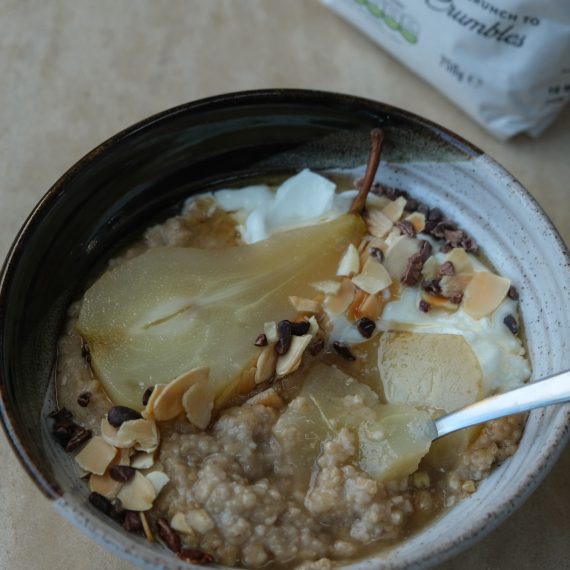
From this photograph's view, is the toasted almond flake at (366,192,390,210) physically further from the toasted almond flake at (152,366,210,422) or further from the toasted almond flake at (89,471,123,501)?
the toasted almond flake at (89,471,123,501)

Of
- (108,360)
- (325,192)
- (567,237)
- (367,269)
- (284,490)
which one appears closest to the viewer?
(284,490)

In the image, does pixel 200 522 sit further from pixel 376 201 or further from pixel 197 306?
pixel 376 201

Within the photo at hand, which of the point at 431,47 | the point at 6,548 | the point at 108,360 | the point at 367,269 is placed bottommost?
the point at 6,548

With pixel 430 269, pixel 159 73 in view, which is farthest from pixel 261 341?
pixel 159 73

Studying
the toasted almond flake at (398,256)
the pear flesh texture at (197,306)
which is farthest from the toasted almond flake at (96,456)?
the toasted almond flake at (398,256)

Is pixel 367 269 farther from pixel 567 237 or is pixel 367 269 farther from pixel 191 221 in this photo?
pixel 567 237

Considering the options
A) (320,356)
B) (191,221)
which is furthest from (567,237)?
(191,221)

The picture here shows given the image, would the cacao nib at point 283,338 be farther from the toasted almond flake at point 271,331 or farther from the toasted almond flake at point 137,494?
the toasted almond flake at point 137,494
